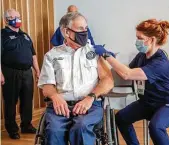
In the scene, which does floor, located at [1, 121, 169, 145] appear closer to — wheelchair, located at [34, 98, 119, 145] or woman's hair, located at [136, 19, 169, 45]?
wheelchair, located at [34, 98, 119, 145]

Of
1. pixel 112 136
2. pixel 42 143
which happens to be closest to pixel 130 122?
pixel 112 136

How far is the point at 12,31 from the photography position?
10.9 ft

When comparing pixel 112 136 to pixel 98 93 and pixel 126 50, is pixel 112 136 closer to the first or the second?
pixel 98 93

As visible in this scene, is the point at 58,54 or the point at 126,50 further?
the point at 126,50

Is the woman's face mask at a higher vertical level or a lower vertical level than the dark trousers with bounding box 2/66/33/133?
higher

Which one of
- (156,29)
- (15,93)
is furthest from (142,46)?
(15,93)

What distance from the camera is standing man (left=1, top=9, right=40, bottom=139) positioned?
10.7ft

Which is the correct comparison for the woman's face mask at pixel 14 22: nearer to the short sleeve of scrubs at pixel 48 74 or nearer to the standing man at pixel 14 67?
the standing man at pixel 14 67

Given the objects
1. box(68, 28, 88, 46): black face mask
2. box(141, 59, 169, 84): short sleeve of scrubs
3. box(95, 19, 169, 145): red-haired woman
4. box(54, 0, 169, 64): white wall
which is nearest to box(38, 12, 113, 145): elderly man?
box(68, 28, 88, 46): black face mask

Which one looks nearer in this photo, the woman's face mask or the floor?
the floor

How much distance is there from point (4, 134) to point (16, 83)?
24.7 inches

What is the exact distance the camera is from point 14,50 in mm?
3275

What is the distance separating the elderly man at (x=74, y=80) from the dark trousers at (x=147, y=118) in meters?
0.32

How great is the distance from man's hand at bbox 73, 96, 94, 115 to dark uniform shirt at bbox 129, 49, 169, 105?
44 cm
